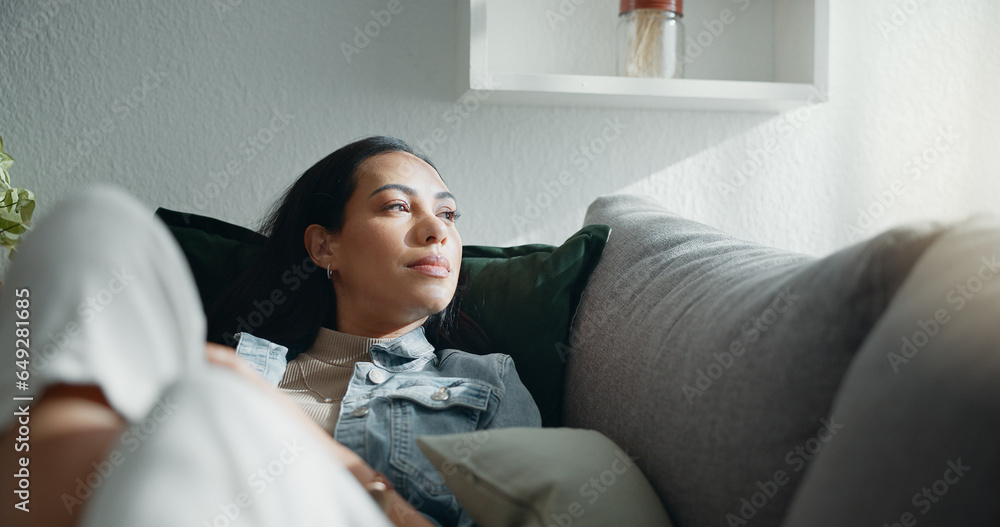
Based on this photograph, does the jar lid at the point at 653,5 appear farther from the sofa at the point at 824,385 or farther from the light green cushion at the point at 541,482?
the light green cushion at the point at 541,482

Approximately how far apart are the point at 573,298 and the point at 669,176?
0.68 meters

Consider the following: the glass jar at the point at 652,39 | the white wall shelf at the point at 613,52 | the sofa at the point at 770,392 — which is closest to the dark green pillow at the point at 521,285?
the sofa at the point at 770,392

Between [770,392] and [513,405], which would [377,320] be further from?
[770,392]

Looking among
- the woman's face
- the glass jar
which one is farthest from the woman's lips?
the glass jar

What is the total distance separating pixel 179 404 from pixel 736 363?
0.48 metres

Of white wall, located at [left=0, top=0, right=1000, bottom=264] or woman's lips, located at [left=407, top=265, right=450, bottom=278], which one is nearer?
woman's lips, located at [left=407, top=265, right=450, bottom=278]

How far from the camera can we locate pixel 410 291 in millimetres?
1155

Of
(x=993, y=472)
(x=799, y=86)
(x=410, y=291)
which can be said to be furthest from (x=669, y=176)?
(x=993, y=472)

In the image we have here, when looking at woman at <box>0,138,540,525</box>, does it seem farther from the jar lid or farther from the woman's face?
the jar lid

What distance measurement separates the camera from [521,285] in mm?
1220

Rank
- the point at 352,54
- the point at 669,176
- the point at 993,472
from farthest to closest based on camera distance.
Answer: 1. the point at 669,176
2. the point at 352,54
3. the point at 993,472

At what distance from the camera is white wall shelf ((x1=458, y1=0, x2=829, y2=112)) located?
1.54m

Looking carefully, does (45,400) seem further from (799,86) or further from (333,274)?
(799,86)

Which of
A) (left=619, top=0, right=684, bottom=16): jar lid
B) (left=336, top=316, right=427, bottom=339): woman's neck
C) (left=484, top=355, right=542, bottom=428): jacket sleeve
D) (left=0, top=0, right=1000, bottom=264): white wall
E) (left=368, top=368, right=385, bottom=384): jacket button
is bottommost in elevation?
(left=484, top=355, right=542, bottom=428): jacket sleeve
